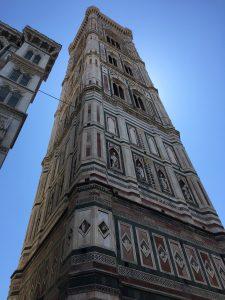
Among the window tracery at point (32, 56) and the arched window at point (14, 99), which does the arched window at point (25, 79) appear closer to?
the arched window at point (14, 99)

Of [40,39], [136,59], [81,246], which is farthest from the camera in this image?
[136,59]

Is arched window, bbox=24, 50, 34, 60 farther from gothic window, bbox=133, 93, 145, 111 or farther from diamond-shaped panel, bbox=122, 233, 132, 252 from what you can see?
diamond-shaped panel, bbox=122, 233, 132, 252

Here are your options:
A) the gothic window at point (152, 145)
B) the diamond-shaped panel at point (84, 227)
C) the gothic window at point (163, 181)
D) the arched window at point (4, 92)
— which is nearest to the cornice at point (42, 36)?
the arched window at point (4, 92)

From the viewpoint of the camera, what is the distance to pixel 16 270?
9484mm

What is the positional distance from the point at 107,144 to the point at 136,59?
45.1 ft

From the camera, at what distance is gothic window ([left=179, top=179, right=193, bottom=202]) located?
10195 millimetres

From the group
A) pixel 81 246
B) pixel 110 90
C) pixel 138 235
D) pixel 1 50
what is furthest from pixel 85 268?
pixel 1 50

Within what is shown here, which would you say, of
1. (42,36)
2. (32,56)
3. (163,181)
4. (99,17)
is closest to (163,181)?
(163,181)

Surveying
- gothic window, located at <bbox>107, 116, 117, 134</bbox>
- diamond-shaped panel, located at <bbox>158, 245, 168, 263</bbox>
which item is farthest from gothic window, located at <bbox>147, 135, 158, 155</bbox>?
diamond-shaped panel, located at <bbox>158, 245, 168, 263</bbox>

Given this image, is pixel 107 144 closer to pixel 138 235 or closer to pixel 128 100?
pixel 138 235

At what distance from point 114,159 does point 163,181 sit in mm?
1987

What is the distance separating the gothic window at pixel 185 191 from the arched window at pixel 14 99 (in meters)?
6.46

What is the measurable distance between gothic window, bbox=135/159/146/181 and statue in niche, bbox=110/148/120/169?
76 cm

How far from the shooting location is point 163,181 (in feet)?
33.1
